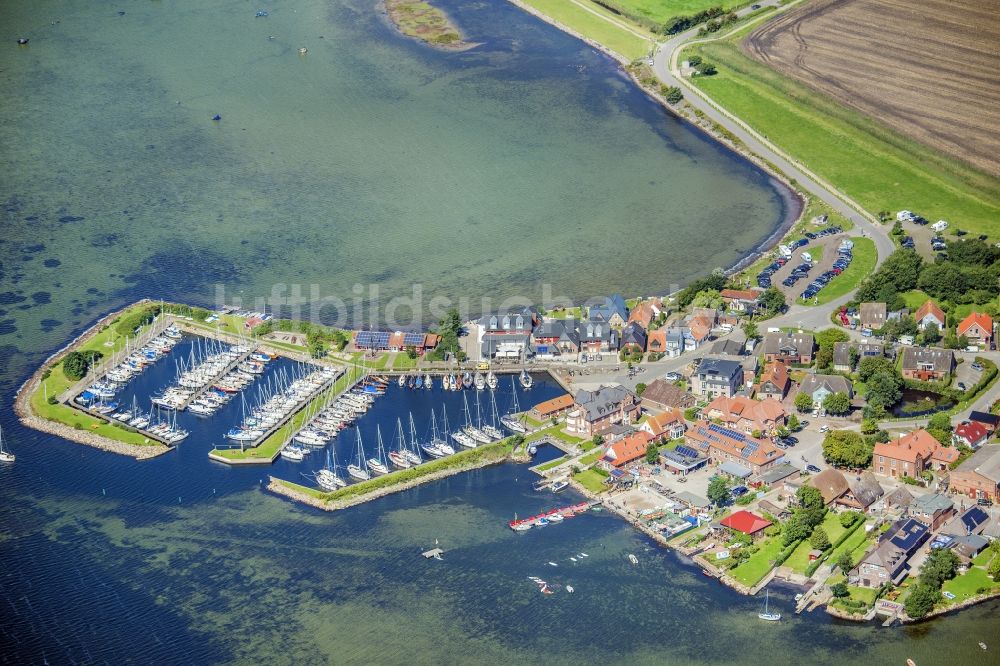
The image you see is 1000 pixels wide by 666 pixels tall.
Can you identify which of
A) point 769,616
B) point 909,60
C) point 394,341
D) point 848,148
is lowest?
point 769,616

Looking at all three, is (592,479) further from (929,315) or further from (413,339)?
(929,315)

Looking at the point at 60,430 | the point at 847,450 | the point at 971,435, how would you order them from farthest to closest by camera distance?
1. the point at 60,430
2. the point at 971,435
3. the point at 847,450

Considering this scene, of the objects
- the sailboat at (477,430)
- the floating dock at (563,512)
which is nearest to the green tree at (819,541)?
the floating dock at (563,512)

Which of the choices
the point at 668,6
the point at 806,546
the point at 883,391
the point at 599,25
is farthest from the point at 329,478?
the point at 668,6

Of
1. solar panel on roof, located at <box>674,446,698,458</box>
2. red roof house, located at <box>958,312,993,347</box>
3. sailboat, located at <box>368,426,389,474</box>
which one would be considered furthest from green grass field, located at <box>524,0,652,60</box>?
sailboat, located at <box>368,426,389,474</box>

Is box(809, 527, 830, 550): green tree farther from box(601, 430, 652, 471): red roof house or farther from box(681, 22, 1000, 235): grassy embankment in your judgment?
box(681, 22, 1000, 235): grassy embankment
